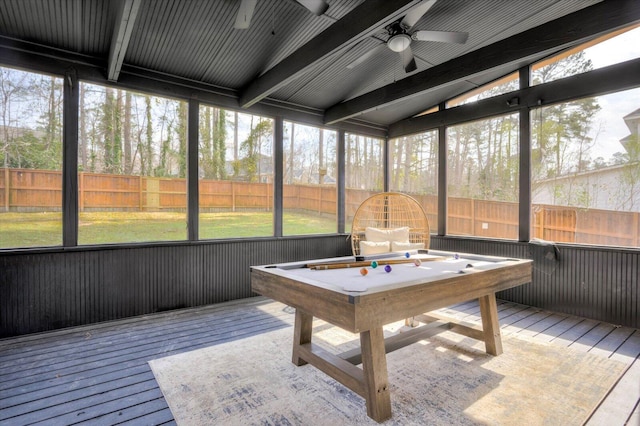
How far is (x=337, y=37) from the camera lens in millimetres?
2900

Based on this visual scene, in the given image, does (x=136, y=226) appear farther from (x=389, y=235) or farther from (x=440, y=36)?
(x=440, y=36)

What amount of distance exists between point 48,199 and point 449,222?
17.3ft

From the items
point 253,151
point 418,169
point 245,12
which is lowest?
point 418,169

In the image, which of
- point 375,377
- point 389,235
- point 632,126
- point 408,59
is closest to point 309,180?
point 389,235

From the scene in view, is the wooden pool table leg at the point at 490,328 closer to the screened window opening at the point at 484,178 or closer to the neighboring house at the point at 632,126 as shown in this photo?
the screened window opening at the point at 484,178

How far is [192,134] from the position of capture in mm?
4266

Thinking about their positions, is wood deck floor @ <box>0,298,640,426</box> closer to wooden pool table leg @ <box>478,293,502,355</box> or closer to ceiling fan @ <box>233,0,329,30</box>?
wooden pool table leg @ <box>478,293,502,355</box>

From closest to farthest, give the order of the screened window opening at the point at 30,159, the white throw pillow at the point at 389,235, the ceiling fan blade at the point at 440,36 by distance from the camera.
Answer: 1. the ceiling fan blade at the point at 440,36
2. the screened window opening at the point at 30,159
3. the white throw pillow at the point at 389,235

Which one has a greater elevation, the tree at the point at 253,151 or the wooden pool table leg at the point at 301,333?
the tree at the point at 253,151

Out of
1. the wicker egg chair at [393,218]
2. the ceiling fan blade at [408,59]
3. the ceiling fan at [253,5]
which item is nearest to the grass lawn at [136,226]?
the wicker egg chair at [393,218]

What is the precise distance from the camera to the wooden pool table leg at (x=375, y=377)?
2.01 metres

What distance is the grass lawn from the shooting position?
10.9 feet

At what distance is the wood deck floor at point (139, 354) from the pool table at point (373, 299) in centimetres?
93

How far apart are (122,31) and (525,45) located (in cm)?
357
